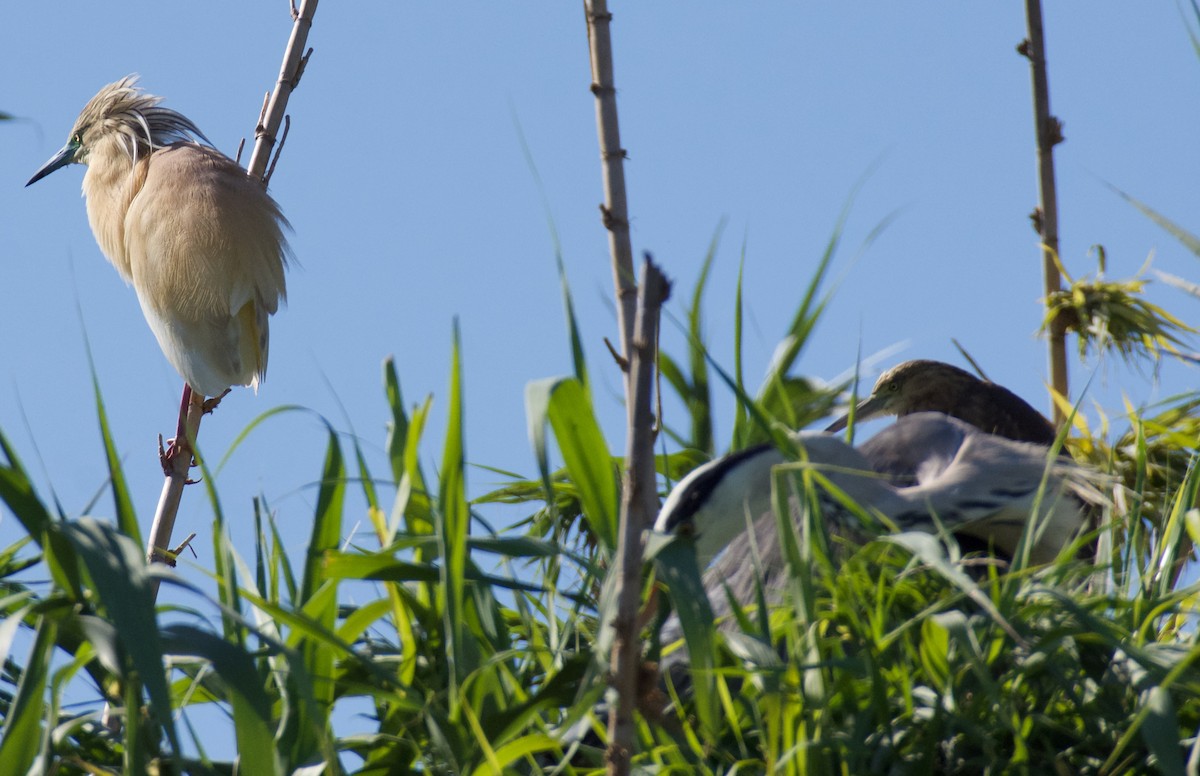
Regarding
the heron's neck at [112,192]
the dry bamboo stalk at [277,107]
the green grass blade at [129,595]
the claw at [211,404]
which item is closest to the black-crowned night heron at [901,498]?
the green grass blade at [129,595]

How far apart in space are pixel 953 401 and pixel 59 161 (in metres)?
2.61

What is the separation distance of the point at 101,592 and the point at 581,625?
0.49 m

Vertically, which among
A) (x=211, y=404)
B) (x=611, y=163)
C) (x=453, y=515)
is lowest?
(x=453, y=515)

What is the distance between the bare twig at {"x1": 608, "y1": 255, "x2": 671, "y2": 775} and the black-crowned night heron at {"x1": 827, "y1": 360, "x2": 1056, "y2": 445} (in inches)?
77.8

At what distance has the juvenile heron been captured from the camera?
144 inches

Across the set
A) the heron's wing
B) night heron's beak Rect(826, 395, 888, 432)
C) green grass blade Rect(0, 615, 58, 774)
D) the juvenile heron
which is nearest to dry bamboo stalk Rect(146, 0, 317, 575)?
the juvenile heron

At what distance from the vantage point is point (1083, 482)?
87.0 inches

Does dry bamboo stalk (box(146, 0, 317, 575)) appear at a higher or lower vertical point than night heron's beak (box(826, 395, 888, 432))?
higher

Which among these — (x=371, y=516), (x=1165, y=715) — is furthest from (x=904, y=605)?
(x=371, y=516)

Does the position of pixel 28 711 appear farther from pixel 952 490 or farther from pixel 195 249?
pixel 195 249

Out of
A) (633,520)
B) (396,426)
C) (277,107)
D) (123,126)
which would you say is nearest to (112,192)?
(123,126)

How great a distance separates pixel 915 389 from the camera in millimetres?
3371

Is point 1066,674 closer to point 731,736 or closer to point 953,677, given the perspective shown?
point 953,677

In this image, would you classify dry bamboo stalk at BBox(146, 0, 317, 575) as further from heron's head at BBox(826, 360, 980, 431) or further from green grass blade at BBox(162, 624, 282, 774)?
green grass blade at BBox(162, 624, 282, 774)
